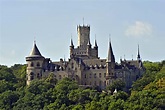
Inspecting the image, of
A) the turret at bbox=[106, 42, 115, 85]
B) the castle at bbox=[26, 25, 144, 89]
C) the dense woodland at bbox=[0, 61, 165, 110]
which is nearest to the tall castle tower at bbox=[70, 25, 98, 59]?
the castle at bbox=[26, 25, 144, 89]

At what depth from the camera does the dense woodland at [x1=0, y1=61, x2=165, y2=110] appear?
10931cm

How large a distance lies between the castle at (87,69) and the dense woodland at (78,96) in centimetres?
180

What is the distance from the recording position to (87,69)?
11994cm

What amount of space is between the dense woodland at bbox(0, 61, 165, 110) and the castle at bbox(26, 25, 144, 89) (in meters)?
1.80

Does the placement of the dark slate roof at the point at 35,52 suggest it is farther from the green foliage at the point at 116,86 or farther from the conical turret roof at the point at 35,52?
the green foliage at the point at 116,86

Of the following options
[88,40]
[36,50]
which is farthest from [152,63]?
[36,50]

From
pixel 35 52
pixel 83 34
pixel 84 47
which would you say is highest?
pixel 83 34

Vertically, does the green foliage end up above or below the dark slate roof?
below

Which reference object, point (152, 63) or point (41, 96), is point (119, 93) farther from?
point (152, 63)

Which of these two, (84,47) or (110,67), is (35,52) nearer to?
(84,47)

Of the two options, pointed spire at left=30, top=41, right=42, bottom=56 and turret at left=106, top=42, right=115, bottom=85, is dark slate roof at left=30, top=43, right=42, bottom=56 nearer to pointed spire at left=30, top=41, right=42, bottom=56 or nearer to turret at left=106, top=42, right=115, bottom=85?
pointed spire at left=30, top=41, right=42, bottom=56

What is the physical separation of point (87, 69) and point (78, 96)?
828 centimetres

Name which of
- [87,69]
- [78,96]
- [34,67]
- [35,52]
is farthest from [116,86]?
[35,52]

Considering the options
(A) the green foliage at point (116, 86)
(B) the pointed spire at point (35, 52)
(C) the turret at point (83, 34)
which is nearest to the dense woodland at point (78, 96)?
(A) the green foliage at point (116, 86)
